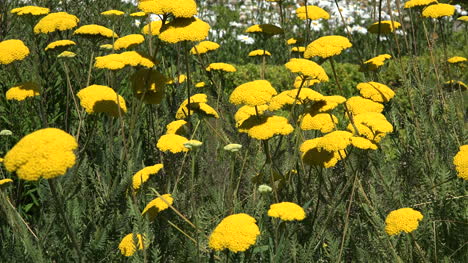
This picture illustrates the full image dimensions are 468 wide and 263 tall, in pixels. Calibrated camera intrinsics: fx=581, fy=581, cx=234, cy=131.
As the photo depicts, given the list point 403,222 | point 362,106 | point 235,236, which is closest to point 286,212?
point 235,236

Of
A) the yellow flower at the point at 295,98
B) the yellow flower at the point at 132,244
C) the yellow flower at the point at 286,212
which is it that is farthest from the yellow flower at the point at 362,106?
the yellow flower at the point at 132,244

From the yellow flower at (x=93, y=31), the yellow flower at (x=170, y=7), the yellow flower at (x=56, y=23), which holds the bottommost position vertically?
the yellow flower at (x=93, y=31)

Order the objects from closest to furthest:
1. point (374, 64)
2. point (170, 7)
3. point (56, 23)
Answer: point (170, 7) < point (56, 23) < point (374, 64)

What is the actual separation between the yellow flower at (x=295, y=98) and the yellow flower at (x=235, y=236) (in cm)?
74

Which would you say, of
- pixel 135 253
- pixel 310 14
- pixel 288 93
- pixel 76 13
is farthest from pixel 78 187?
pixel 76 13

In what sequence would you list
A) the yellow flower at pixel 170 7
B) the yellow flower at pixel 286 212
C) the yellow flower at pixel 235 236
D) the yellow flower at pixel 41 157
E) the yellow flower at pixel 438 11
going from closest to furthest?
the yellow flower at pixel 41 157 < the yellow flower at pixel 235 236 < the yellow flower at pixel 286 212 < the yellow flower at pixel 170 7 < the yellow flower at pixel 438 11

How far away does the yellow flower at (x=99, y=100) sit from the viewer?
6.67 ft

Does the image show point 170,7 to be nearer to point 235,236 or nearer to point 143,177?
point 143,177

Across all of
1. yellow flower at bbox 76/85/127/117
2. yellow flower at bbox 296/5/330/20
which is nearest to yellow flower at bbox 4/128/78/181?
yellow flower at bbox 76/85/127/117

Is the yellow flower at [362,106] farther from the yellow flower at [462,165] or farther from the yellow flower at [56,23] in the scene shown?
the yellow flower at [56,23]

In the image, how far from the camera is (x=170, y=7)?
197 cm

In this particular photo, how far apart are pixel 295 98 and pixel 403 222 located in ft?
2.13

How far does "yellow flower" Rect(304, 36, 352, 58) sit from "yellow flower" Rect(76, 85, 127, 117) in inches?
30.6

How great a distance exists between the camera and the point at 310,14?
10.4ft
